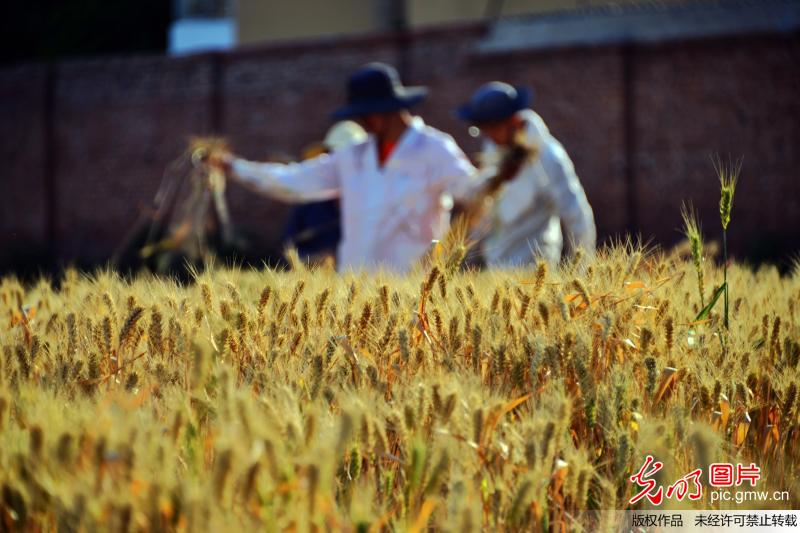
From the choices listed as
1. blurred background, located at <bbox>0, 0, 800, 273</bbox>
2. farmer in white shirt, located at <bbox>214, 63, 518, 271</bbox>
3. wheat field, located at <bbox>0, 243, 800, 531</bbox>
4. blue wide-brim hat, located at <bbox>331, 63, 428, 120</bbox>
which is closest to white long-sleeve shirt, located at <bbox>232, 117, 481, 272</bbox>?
farmer in white shirt, located at <bbox>214, 63, 518, 271</bbox>

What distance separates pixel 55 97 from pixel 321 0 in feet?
14.3

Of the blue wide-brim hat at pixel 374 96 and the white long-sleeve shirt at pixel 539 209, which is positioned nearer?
the white long-sleeve shirt at pixel 539 209

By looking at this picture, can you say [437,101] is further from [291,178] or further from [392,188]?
[392,188]

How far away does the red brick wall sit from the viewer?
11.0 meters

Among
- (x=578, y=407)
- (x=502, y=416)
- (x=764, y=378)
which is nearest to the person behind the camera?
(x=502, y=416)

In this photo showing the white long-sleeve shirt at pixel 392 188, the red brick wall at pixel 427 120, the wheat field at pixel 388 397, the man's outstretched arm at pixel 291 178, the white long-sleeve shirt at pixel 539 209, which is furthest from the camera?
the red brick wall at pixel 427 120

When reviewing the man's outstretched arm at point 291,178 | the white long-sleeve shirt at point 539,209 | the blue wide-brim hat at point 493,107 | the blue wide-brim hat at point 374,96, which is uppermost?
the blue wide-brim hat at point 374,96

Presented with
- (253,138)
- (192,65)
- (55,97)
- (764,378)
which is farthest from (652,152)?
(764,378)

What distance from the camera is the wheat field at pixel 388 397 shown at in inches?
53.6

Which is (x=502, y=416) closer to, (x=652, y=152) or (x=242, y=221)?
(x=652, y=152)

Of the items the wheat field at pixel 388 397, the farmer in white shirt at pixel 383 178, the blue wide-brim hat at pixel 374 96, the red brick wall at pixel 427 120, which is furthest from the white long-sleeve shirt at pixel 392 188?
the red brick wall at pixel 427 120

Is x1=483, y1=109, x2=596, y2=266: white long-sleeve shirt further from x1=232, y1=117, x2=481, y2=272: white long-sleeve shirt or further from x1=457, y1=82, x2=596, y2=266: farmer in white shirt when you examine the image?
x1=232, y1=117, x2=481, y2=272: white long-sleeve shirt

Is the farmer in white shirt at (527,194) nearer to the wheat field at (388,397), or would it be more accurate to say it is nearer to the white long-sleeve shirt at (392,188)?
the white long-sleeve shirt at (392,188)

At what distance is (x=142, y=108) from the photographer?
46.9ft
